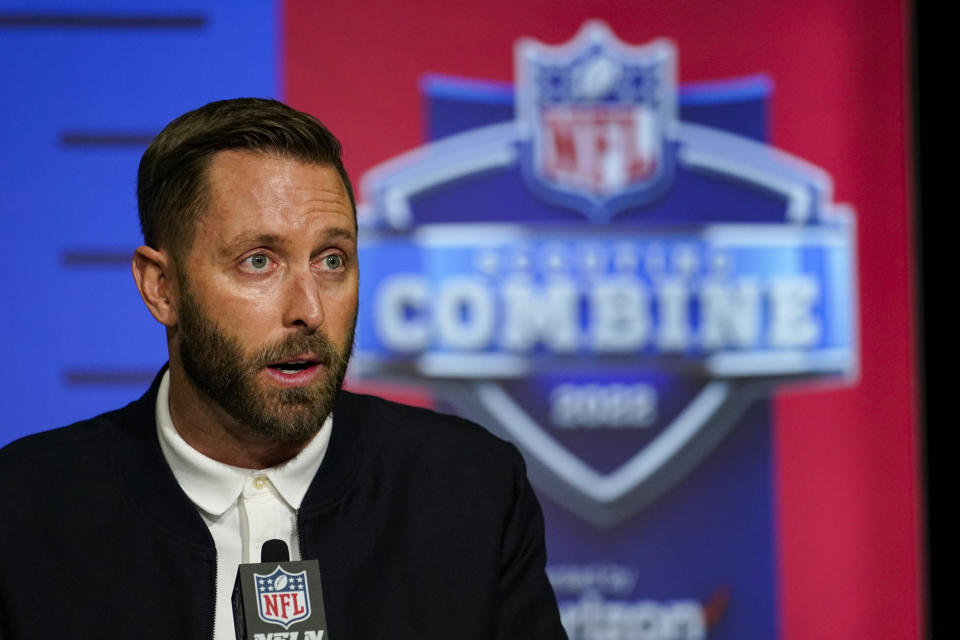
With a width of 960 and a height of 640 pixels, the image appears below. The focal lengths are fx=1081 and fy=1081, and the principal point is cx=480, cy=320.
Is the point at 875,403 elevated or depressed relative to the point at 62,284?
depressed

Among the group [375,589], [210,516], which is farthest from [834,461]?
[210,516]

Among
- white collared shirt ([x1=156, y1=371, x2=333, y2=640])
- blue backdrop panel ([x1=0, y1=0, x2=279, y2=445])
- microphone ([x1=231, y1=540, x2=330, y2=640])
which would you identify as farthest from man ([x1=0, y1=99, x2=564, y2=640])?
blue backdrop panel ([x1=0, y1=0, x2=279, y2=445])

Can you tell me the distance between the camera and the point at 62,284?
2.68 m

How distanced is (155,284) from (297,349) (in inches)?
10.8

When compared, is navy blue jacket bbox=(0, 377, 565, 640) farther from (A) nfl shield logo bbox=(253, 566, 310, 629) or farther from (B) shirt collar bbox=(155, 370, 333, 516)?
(A) nfl shield logo bbox=(253, 566, 310, 629)

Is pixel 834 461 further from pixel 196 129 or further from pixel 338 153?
pixel 196 129

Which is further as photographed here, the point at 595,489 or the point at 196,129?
the point at 595,489

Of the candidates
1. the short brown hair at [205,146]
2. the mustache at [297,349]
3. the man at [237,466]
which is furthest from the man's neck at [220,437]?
the short brown hair at [205,146]

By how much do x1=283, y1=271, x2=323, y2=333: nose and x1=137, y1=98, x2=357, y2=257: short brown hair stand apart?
0.17 meters

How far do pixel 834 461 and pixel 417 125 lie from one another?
A: 137 cm

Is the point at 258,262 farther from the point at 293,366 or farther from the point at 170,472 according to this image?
the point at 170,472

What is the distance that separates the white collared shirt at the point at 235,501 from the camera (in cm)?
144

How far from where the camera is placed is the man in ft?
4.68

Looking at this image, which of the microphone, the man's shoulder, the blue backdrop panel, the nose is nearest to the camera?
the microphone
